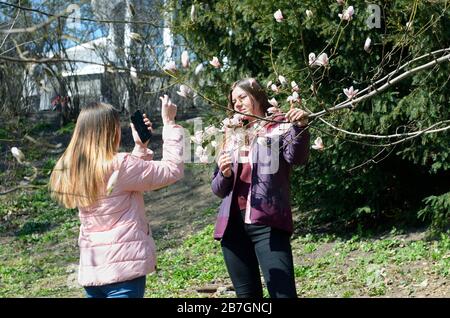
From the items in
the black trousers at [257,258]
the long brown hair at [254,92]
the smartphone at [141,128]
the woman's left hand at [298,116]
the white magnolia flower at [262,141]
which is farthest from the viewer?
the long brown hair at [254,92]

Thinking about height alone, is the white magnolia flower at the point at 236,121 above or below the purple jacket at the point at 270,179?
above

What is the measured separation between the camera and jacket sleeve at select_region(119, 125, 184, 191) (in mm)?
3979

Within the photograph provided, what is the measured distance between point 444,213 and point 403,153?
27.5 inches

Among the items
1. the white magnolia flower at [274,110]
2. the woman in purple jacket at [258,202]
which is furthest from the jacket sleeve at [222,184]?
the white magnolia flower at [274,110]

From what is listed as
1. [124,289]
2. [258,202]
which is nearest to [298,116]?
[258,202]

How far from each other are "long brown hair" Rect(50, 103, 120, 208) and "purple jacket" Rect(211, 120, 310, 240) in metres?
0.66

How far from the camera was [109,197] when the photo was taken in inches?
157

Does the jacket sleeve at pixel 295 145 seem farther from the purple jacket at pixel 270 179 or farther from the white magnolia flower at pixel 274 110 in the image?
the white magnolia flower at pixel 274 110

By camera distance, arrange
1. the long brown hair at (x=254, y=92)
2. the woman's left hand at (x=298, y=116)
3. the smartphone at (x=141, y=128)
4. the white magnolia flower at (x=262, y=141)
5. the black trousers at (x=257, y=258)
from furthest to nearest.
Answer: the long brown hair at (x=254, y=92), the smartphone at (x=141, y=128), the white magnolia flower at (x=262, y=141), the black trousers at (x=257, y=258), the woman's left hand at (x=298, y=116)

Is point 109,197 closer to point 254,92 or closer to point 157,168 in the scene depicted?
point 157,168

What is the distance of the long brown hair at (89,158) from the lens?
397 cm

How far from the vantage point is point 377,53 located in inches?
290

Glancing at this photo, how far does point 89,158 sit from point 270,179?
959 mm
